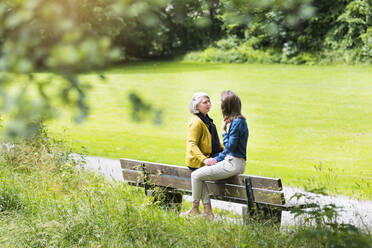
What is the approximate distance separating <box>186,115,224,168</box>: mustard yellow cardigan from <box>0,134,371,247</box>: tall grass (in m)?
0.67

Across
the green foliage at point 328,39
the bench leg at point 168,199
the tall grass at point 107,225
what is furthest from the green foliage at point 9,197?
the green foliage at point 328,39

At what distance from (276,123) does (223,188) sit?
808cm

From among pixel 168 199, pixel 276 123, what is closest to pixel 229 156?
pixel 168 199

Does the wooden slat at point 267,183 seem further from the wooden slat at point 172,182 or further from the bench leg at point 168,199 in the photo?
Answer: the bench leg at point 168,199

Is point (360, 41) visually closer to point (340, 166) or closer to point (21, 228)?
point (340, 166)

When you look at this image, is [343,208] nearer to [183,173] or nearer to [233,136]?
[233,136]

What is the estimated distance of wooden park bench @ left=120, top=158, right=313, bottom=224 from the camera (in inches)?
173

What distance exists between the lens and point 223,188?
4.92m

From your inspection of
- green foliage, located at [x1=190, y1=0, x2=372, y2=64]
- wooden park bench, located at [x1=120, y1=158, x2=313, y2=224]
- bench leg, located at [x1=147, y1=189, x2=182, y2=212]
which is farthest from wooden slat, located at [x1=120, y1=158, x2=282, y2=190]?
green foliage, located at [x1=190, y1=0, x2=372, y2=64]

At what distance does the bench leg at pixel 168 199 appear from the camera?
522 cm

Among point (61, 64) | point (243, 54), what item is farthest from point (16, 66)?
point (243, 54)

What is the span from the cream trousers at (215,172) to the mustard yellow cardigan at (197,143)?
0.70 feet

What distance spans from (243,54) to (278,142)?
46.3 ft

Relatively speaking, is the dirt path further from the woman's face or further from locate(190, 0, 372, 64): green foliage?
locate(190, 0, 372, 64): green foliage
